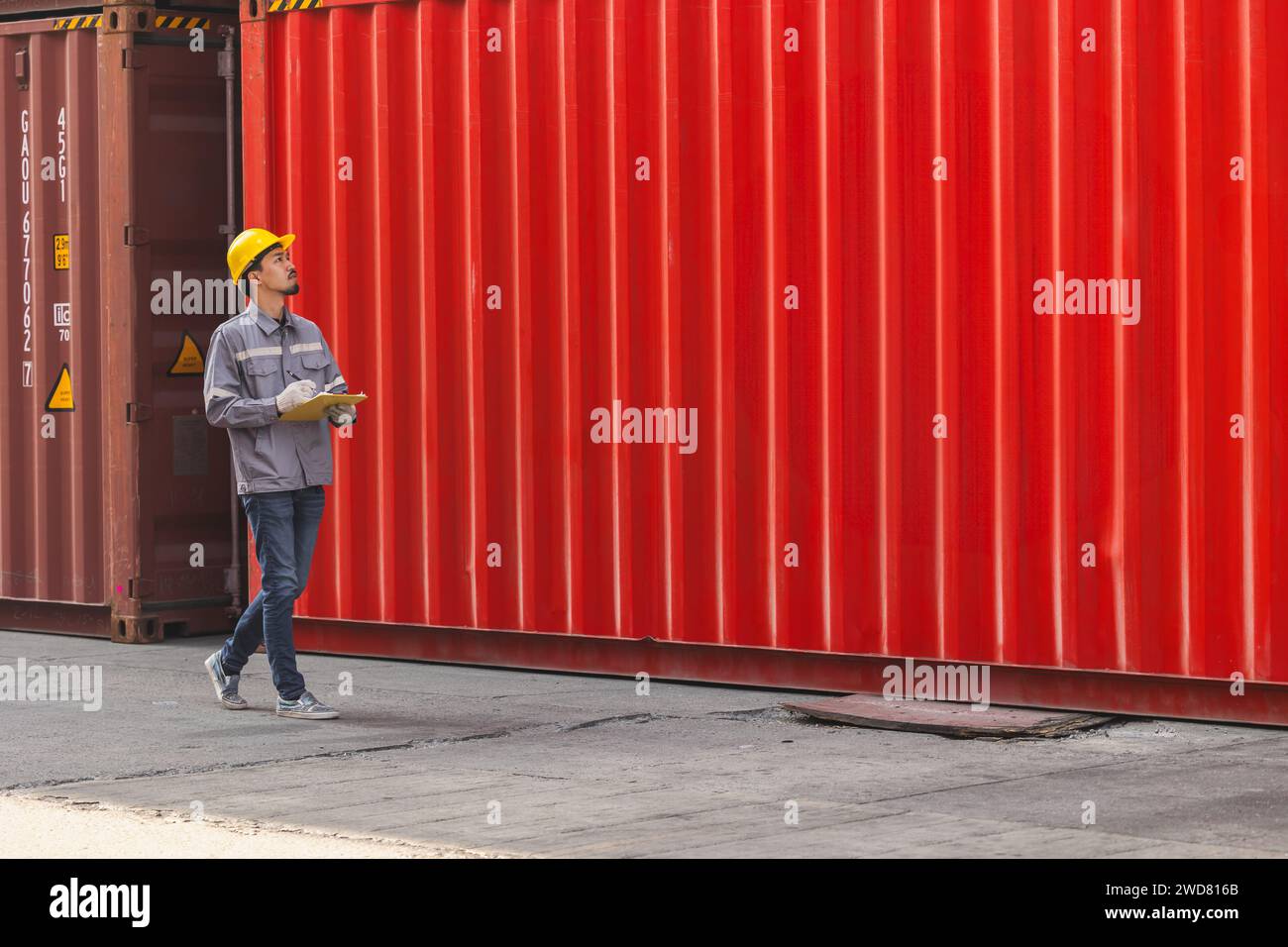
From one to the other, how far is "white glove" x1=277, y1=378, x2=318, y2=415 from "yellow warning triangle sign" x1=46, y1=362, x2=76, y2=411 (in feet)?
12.1

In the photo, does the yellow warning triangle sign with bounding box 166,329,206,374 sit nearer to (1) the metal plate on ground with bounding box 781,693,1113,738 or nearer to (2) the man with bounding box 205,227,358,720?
(2) the man with bounding box 205,227,358,720

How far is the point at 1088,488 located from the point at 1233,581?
2.23ft

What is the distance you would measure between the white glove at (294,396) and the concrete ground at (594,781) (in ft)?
4.23

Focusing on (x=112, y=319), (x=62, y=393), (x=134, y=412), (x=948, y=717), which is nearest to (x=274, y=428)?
(x=948, y=717)

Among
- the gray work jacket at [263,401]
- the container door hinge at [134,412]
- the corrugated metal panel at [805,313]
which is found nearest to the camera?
the corrugated metal panel at [805,313]

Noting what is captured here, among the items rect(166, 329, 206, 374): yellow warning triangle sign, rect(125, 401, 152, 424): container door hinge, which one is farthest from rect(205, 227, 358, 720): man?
rect(166, 329, 206, 374): yellow warning triangle sign

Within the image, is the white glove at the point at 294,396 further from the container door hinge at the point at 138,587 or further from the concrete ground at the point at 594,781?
the container door hinge at the point at 138,587

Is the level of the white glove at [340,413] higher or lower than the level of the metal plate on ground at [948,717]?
higher

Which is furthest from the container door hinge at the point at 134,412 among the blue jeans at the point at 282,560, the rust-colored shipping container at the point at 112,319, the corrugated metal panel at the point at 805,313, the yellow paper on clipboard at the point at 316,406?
the yellow paper on clipboard at the point at 316,406

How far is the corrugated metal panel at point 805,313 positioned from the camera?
329 inches

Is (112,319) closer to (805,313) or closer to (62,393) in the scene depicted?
(62,393)

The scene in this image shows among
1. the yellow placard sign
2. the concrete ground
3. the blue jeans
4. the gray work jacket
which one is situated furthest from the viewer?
the yellow placard sign

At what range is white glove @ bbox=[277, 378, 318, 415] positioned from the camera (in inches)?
341
